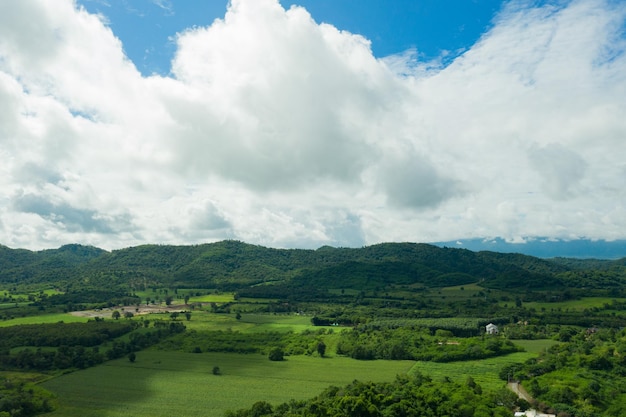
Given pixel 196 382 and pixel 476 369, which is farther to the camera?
pixel 476 369

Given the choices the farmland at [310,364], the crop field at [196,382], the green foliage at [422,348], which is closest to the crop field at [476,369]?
the farmland at [310,364]

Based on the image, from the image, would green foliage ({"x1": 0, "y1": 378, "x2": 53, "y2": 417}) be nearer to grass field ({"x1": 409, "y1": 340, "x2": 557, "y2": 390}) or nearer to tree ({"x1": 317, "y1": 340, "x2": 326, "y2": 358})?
tree ({"x1": 317, "y1": 340, "x2": 326, "y2": 358})

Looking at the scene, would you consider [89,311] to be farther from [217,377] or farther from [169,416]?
[169,416]

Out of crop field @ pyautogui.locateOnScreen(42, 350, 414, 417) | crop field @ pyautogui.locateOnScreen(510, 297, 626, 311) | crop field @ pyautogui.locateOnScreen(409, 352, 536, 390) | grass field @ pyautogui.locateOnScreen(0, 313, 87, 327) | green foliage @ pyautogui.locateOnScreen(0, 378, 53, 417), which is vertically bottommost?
crop field @ pyautogui.locateOnScreen(409, 352, 536, 390)

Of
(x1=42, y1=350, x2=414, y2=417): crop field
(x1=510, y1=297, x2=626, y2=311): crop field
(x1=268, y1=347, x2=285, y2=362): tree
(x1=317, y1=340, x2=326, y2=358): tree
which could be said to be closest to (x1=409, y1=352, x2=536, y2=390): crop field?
(x1=42, y1=350, x2=414, y2=417): crop field

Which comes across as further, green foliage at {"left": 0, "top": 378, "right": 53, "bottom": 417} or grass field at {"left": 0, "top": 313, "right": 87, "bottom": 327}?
grass field at {"left": 0, "top": 313, "right": 87, "bottom": 327}

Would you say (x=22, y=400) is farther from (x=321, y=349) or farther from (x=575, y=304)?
(x=575, y=304)

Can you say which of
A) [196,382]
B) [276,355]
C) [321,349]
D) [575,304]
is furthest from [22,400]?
[575,304]

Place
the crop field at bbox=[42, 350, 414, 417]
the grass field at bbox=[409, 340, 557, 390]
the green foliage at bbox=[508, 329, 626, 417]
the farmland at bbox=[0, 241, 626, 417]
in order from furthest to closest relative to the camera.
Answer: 1. the grass field at bbox=[409, 340, 557, 390]
2. the crop field at bbox=[42, 350, 414, 417]
3. the green foliage at bbox=[508, 329, 626, 417]
4. the farmland at bbox=[0, 241, 626, 417]

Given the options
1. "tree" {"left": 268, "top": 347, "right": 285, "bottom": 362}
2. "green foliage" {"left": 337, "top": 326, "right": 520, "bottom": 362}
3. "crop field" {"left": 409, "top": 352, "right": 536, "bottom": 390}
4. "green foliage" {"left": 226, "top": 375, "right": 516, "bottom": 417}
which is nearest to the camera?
"green foliage" {"left": 226, "top": 375, "right": 516, "bottom": 417}
